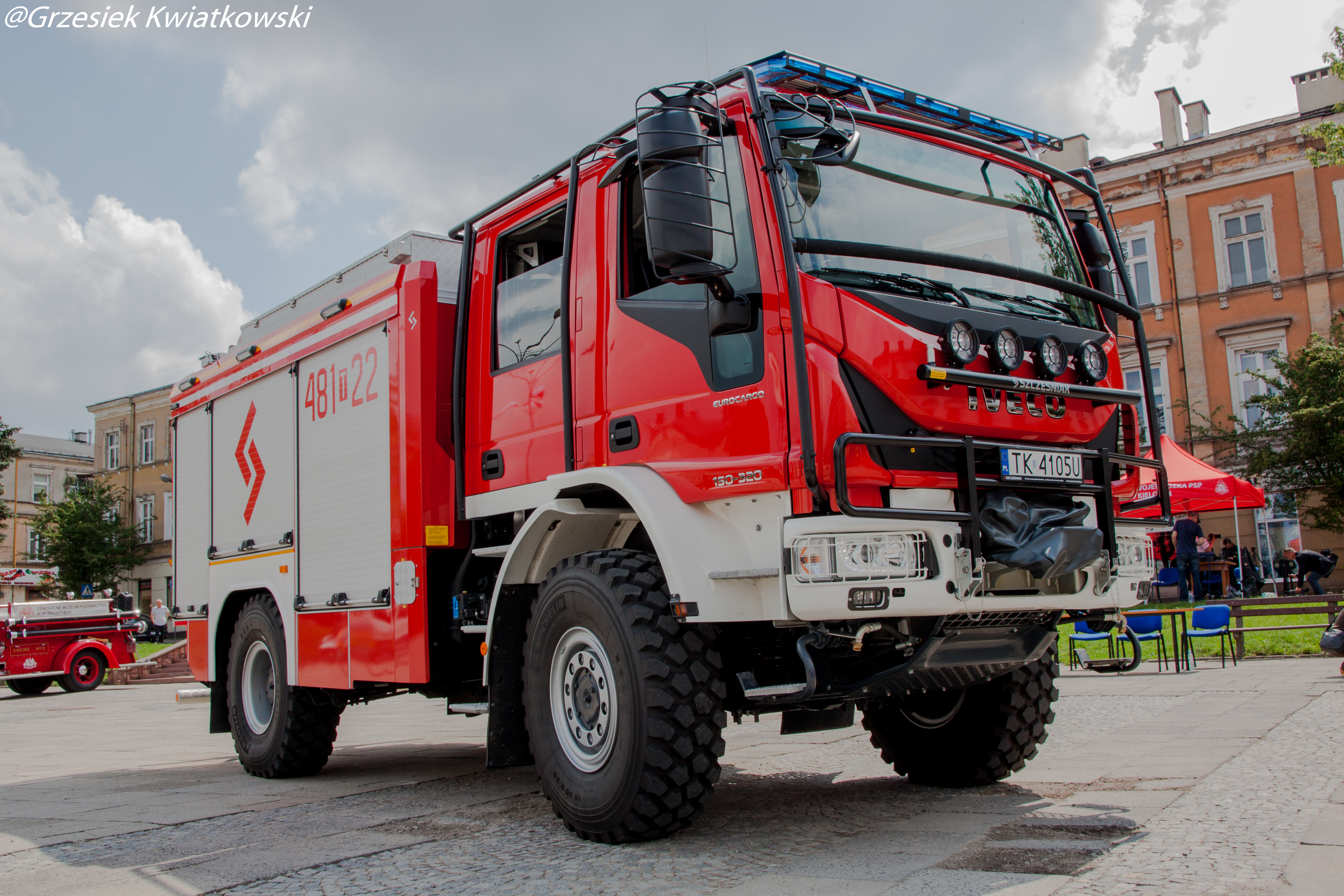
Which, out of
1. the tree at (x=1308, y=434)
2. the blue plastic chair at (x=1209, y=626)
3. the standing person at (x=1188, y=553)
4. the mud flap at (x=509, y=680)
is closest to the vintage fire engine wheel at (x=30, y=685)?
the mud flap at (x=509, y=680)

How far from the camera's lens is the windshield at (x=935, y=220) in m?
4.36

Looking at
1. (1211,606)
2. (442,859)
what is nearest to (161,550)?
(1211,606)

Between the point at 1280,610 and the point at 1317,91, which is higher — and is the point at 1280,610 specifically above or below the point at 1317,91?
below

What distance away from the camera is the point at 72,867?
15.2ft

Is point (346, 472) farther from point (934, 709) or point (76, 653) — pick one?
point (76, 653)

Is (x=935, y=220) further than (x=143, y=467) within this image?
No

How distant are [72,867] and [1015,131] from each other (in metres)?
5.47

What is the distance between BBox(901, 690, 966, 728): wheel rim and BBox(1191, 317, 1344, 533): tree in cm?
2455

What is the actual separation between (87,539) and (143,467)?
6.49m

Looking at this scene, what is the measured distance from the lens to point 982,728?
551cm

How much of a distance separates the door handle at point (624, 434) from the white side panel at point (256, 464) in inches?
128

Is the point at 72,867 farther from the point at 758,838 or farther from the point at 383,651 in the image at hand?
the point at 758,838

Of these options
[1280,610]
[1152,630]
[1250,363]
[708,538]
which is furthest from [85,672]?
[1250,363]

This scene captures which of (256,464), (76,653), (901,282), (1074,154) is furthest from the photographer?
(1074,154)
